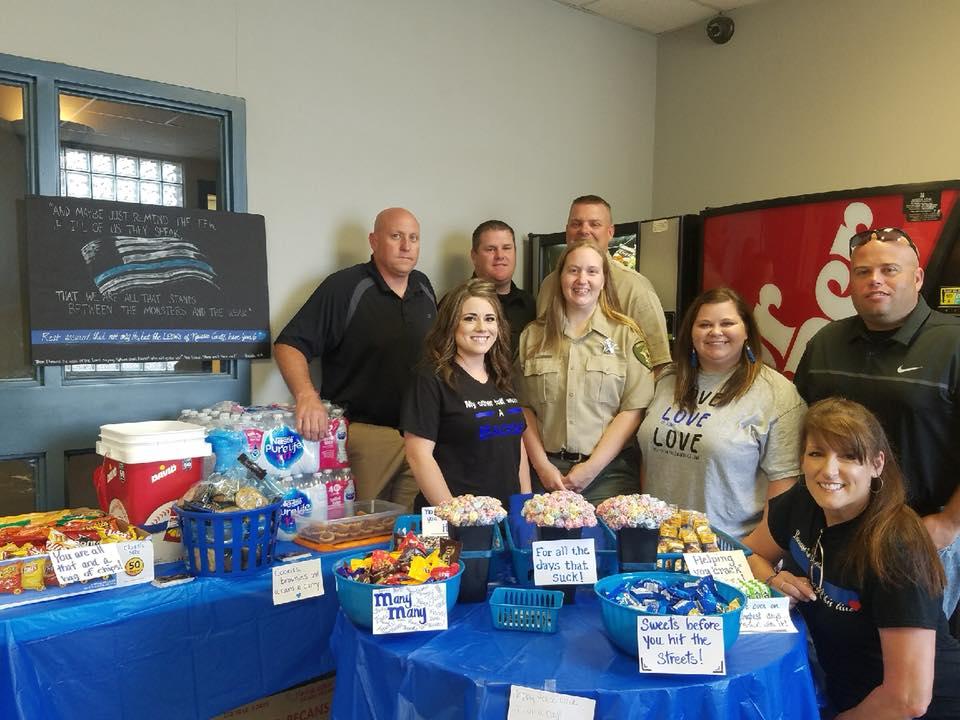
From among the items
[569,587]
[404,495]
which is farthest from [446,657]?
[404,495]

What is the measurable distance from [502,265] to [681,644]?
244 cm

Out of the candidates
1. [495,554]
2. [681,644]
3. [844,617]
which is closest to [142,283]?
[495,554]

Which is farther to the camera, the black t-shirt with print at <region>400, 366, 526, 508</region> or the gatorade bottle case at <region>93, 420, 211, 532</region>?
the black t-shirt with print at <region>400, 366, 526, 508</region>

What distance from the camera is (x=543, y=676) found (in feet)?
4.38

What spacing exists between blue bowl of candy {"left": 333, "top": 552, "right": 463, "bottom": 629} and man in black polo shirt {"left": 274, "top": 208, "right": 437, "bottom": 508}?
145 centimetres

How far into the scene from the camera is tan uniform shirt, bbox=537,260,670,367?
2.85 m

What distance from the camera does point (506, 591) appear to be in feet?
5.24

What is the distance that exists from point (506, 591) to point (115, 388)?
76.0 inches

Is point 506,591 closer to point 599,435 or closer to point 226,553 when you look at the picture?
point 226,553

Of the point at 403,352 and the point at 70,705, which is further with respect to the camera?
the point at 403,352

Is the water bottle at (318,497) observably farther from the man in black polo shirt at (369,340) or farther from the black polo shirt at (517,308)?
the black polo shirt at (517,308)

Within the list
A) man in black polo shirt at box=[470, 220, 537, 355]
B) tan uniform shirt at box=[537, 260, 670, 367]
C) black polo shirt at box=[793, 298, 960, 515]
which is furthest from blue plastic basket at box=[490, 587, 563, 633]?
man in black polo shirt at box=[470, 220, 537, 355]

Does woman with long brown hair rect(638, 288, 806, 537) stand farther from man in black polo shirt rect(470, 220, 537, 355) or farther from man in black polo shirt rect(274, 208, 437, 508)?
man in black polo shirt rect(470, 220, 537, 355)

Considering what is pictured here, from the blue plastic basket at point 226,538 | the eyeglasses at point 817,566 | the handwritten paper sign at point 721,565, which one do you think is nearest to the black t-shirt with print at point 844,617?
the eyeglasses at point 817,566
